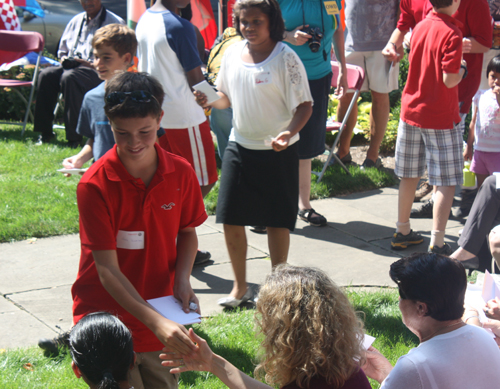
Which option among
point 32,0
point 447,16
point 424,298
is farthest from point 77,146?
point 424,298

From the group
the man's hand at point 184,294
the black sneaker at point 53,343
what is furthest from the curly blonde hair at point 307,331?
the black sneaker at point 53,343

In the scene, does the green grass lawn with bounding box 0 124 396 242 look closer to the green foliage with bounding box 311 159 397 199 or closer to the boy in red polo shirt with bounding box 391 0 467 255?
the green foliage with bounding box 311 159 397 199

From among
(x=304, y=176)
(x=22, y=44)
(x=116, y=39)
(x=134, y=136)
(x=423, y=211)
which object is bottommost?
(x=423, y=211)

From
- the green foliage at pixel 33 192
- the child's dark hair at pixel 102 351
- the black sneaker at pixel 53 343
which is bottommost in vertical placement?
the green foliage at pixel 33 192

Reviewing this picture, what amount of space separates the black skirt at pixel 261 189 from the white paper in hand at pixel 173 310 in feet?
5.28

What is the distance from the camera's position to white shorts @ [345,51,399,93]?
721 centimetres

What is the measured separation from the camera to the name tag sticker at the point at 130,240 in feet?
7.85

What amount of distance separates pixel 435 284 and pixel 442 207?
2.78 meters

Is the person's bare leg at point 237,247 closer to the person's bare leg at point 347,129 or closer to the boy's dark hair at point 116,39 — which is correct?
the boy's dark hair at point 116,39

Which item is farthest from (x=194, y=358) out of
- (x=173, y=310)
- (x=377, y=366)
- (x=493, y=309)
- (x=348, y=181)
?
(x=348, y=181)

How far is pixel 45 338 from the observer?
3594mm

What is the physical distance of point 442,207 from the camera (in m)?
4.83

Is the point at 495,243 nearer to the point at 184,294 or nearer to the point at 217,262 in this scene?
the point at 184,294

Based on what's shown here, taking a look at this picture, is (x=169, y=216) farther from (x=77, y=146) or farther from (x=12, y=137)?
(x=12, y=137)
